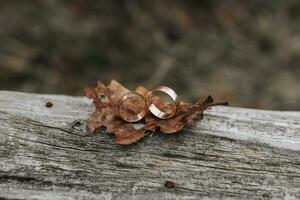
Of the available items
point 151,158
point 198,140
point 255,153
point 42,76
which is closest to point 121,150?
point 151,158

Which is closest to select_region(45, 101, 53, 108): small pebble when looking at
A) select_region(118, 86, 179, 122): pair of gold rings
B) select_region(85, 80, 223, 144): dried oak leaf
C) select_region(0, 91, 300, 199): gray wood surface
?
select_region(0, 91, 300, 199): gray wood surface

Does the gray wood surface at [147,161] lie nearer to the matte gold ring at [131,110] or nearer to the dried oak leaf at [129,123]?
the dried oak leaf at [129,123]

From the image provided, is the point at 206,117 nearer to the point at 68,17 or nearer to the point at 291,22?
the point at 68,17

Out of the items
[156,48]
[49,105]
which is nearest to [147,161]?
[49,105]

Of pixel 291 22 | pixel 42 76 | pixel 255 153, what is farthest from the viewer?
pixel 291 22

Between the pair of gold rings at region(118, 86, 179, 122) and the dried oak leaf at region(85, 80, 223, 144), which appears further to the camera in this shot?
the pair of gold rings at region(118, 86, 179, 122)

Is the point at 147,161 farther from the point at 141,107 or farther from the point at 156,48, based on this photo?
the point at 156,48

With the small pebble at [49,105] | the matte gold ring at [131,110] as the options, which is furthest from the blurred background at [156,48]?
the matte gold ring at [131,110]

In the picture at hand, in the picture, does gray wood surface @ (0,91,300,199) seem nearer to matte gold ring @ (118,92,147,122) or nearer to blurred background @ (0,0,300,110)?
matte gold ring @ (118,92,147,122)
